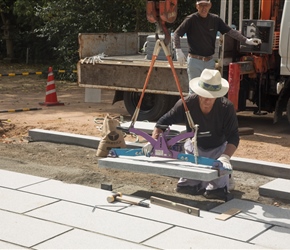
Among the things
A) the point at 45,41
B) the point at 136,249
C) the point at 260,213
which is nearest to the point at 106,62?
the point at 260,213

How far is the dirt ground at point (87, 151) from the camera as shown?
25.0 feet

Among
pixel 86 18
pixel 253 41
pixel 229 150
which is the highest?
pixel 86 18

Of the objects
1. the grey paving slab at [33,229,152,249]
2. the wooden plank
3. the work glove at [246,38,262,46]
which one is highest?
the work glove at [246,38,262,46]

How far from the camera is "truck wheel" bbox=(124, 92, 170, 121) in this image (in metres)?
12.2

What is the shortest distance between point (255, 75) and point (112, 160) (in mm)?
5007

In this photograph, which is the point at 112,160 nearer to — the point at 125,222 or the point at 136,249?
the point at 125,222

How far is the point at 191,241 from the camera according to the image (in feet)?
18.7

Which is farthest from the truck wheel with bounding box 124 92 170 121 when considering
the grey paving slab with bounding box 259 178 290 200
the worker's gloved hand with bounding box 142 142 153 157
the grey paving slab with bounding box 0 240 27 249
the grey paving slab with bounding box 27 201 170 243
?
the grey paving slab with bounding box 0 240 27 249

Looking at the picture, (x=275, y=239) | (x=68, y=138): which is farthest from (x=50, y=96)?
(x=275, y=239)

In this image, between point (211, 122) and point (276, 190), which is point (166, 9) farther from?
point (276, 190)

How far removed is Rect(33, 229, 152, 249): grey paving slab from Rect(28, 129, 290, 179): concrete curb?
2.89m

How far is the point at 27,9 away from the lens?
21.9m

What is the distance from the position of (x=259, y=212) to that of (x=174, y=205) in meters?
0.81

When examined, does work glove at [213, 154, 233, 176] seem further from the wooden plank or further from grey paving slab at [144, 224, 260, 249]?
grey paving slab at [144, 224, 260, 249]
